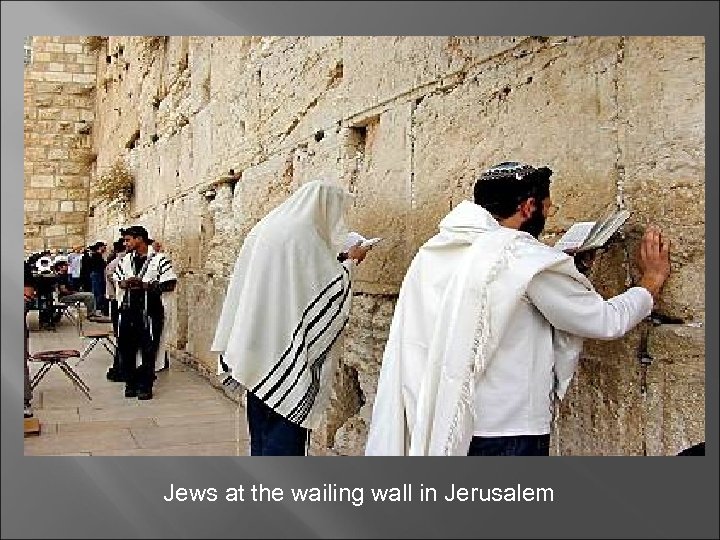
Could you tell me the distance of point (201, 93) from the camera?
631cm

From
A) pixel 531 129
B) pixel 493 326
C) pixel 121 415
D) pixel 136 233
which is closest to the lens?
pixel 493 326

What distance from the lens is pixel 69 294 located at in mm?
6879

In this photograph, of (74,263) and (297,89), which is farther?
(74,263)

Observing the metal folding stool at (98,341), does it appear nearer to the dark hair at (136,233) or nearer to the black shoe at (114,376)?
the black shoe at (114,376)

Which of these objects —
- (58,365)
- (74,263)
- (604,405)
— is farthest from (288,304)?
(74,263)

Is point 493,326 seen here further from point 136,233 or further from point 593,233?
point 136,233

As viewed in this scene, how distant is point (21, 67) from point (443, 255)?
1.68 meters

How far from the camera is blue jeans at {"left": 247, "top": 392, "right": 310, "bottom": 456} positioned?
115 inches

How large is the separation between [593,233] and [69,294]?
5.63 m

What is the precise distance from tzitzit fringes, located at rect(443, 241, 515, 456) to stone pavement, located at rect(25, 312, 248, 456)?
50.2 inches

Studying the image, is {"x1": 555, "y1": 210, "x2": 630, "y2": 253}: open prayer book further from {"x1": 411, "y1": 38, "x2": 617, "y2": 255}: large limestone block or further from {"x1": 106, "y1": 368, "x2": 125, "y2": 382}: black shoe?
{"x1": 106, "y1": 368, "x2": 125, "y2": 382}: black shoe

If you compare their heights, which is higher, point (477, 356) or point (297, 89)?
point (297, 89)

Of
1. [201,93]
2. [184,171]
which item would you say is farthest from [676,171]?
[184,171]

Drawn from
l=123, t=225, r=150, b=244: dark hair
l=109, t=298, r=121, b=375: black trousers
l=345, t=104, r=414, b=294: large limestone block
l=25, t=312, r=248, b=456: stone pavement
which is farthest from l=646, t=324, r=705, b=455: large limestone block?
l=123, t=225, r=150, b=244: dark hair
